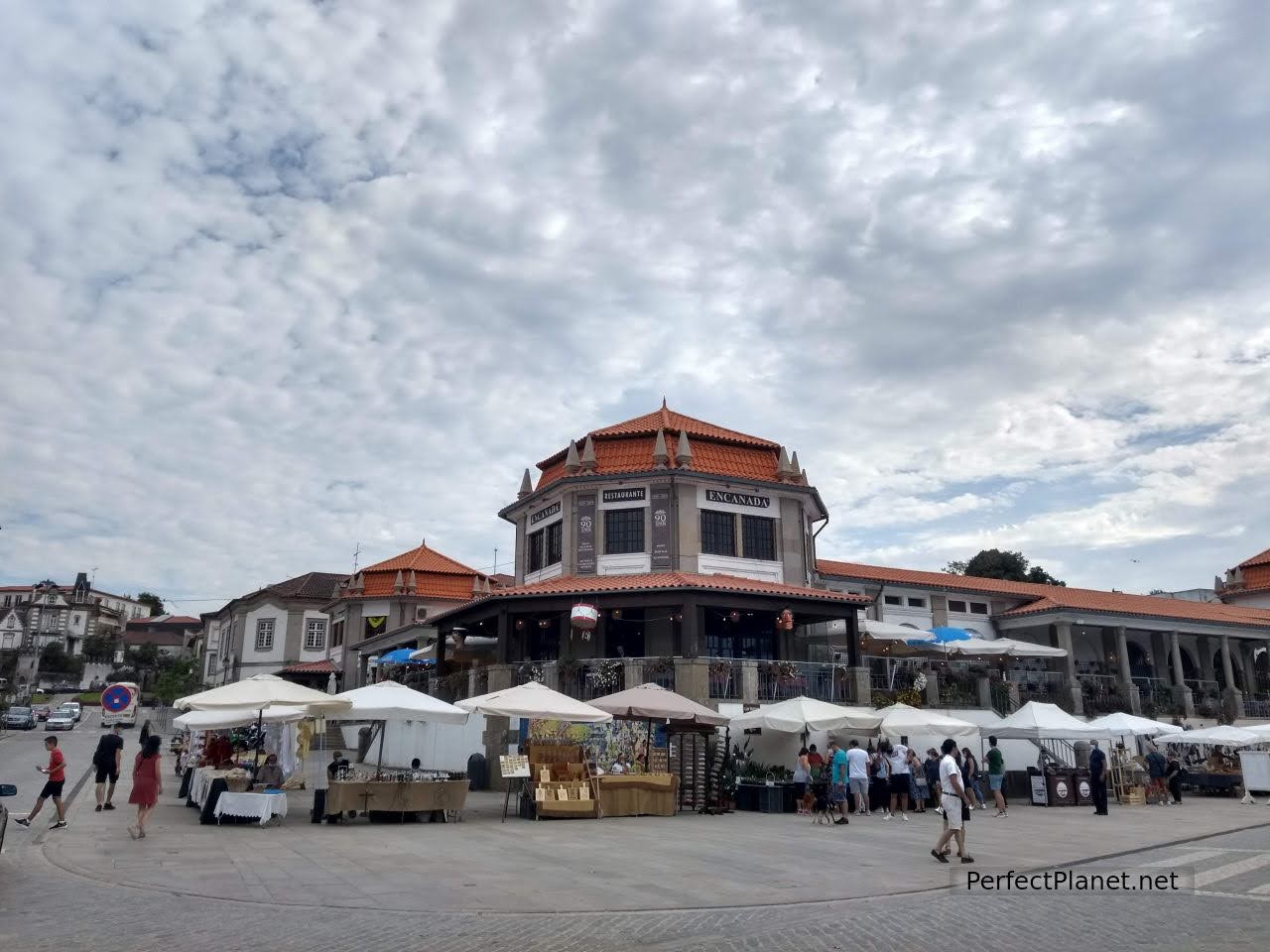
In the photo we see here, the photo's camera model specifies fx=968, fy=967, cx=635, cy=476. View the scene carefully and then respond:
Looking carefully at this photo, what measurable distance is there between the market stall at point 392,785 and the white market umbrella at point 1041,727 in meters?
14.2

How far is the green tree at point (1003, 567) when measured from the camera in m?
59.9

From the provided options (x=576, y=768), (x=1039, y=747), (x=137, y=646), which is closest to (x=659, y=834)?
(x=576, y=768)

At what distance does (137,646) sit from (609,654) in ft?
380

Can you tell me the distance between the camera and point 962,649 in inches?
1169

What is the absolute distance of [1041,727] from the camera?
2409cm

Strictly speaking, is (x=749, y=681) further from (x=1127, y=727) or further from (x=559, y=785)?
(x=1127, y=727)

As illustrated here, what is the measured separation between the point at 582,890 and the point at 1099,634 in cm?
3587

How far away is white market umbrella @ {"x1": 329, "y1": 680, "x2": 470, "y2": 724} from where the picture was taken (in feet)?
58.8

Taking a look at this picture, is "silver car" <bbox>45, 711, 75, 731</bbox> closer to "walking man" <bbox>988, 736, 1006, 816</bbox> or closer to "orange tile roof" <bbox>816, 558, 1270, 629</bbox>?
"orange tile roof" <bbox>816, 558, 1270, 629</bbox>

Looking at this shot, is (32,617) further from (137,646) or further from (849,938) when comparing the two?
(849,938)

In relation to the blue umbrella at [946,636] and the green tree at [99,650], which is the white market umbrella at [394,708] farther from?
the green tree at [99,650]

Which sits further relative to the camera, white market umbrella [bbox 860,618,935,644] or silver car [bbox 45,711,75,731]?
silver car [bbox 45,711,75,731]

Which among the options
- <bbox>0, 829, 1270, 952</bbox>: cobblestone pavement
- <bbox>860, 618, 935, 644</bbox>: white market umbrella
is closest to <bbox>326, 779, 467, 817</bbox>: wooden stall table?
<bbox>0, 829, 1270, 952</bbox>: cobblestone pavement

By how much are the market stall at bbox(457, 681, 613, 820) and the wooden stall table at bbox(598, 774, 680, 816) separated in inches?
15.5
